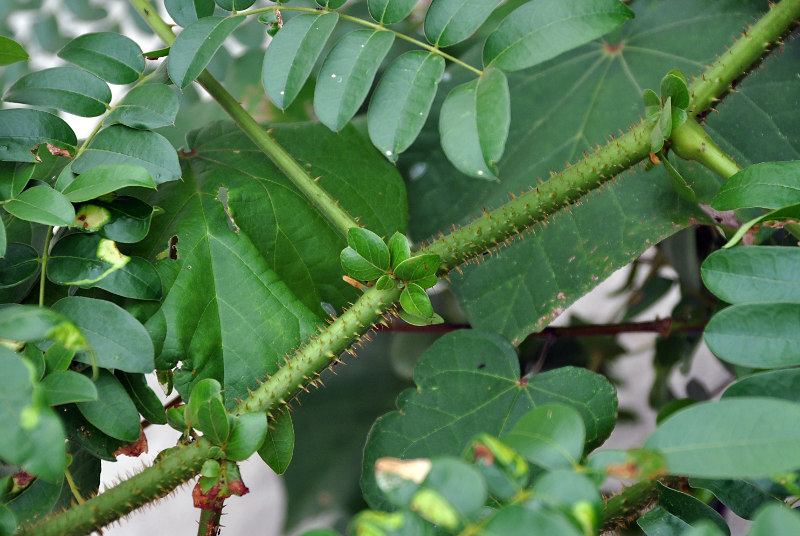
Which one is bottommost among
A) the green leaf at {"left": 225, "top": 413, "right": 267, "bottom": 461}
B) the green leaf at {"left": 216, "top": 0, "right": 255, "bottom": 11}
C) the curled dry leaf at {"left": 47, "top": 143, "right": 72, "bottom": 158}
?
the green leaf at {"left": 225, "top": 413, "right": 267, "bottom": 461}

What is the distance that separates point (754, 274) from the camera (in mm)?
285

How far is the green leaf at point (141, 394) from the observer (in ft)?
1.18

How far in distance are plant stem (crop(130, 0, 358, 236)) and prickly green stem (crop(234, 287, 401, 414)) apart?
0.05 meters

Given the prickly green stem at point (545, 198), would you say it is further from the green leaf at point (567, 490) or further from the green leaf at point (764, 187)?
the green leaf at point (567, 490)

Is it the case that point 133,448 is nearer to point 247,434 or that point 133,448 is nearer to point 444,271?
point 247,434

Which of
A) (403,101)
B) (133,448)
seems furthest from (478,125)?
(133,448)

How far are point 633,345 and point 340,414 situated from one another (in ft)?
1.26

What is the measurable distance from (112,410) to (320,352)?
0.10 metres

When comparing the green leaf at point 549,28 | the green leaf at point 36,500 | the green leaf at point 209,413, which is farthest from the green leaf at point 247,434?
the green leaf at point 549,28

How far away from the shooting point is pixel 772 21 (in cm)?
36

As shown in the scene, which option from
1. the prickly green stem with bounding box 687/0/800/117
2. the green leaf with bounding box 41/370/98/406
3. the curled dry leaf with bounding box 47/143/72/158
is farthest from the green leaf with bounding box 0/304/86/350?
the prickly green stem with bounding box 687/0/800/117

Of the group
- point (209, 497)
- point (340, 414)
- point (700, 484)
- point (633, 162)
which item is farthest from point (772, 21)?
point (340, 414)

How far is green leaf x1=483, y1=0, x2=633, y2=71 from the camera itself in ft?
1.06

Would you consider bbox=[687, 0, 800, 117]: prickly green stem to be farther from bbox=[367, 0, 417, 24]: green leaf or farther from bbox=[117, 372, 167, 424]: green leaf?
bbox=[117, 372, 167, 424]: green leaf
